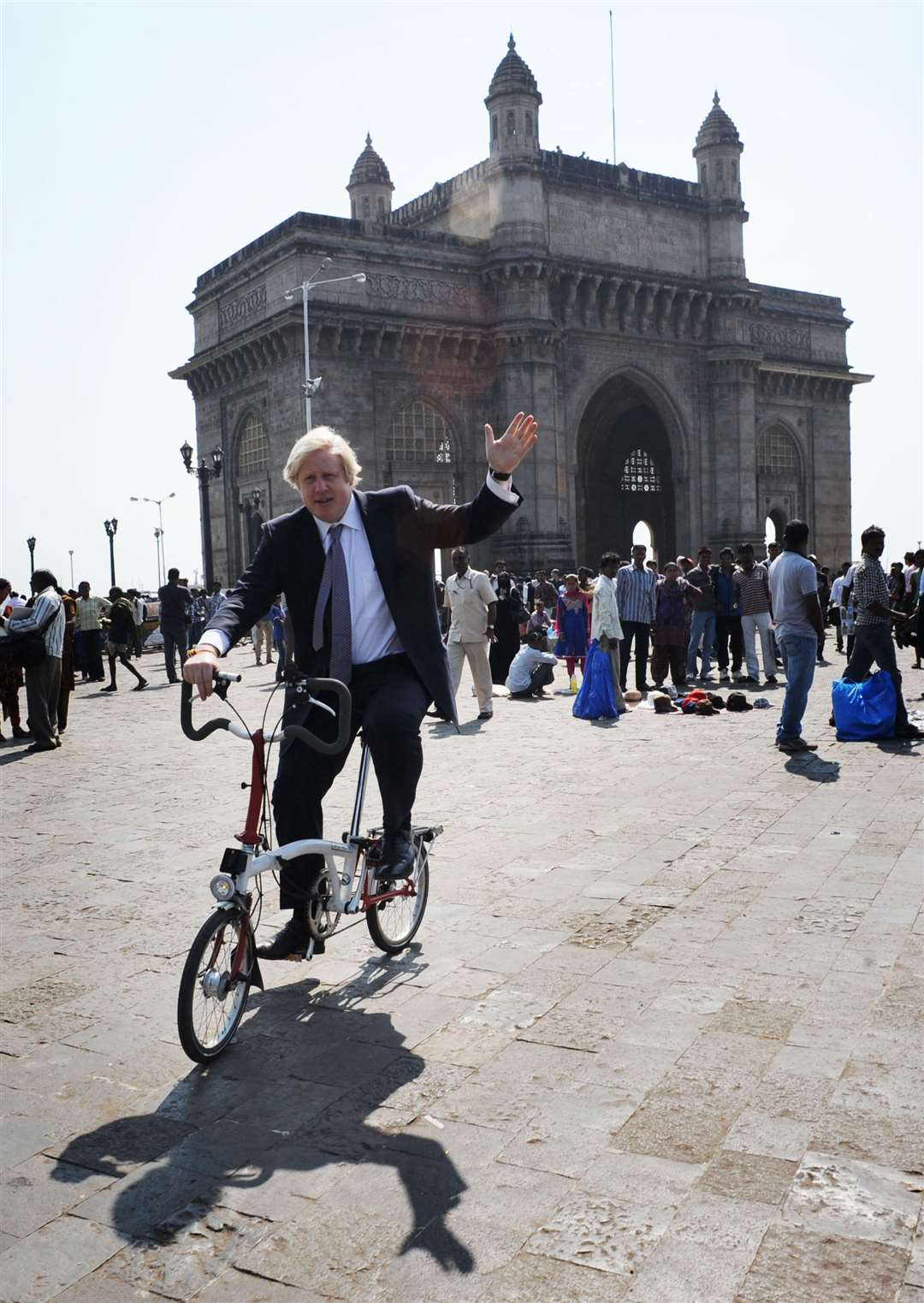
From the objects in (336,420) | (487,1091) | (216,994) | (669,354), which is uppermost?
(669,354)

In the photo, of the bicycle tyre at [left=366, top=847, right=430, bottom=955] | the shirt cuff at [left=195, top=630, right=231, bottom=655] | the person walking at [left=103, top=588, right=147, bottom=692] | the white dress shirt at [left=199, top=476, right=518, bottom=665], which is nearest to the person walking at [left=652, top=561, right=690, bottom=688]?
the person walking at [left=103, top=588, right=147, bottom=692]

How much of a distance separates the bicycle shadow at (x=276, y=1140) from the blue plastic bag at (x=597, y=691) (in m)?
8.63

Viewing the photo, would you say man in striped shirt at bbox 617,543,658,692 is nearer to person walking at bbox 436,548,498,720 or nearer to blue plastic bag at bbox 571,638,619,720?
blue plastic bag at bbox 571,638,619,720

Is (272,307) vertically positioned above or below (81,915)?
above

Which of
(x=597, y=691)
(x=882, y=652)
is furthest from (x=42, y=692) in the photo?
(x=882, y=652)

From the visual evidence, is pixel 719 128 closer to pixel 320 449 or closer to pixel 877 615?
pixel 877 615

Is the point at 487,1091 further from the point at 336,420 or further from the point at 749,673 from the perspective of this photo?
the point at 336,420

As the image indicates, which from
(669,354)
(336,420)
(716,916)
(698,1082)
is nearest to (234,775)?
(716,916)

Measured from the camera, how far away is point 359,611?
3.99m

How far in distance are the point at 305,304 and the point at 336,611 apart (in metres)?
28.1

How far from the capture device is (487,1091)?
320 cm

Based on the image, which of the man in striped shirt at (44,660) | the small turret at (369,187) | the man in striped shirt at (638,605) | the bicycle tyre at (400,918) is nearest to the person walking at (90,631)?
the man in striped shirt at (44,660)

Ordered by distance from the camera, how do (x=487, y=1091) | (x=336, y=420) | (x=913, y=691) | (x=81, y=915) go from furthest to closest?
(x=336, y=420)
(x=913, y=691)
(x=81, y=915)
(x=487, y=1091)

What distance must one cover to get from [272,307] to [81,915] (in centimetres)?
3016
